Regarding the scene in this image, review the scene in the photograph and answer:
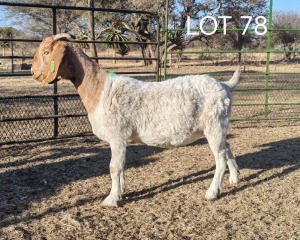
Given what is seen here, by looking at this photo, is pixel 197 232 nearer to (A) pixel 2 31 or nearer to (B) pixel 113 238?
(B) pixel 113 238

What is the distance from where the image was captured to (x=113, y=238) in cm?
356

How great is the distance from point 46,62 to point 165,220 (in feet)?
6.51

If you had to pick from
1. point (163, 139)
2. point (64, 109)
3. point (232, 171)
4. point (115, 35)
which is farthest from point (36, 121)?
point (115, 35)

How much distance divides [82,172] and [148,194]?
1.19m

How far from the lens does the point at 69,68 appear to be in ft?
14.2

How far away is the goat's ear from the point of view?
13.6 ft

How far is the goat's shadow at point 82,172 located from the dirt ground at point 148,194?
0.04ft

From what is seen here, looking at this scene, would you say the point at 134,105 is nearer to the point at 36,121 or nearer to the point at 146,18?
the point at 36,121

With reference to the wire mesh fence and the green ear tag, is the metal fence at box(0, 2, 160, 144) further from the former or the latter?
the green ear tag

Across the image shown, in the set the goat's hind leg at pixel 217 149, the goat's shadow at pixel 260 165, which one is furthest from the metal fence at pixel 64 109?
the goat's hind leg at pixel 217 149

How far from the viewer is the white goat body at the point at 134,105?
14.0 ft

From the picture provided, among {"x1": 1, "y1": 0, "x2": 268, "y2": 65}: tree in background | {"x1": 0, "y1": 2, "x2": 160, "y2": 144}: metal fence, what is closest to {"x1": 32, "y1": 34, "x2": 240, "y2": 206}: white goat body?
{"x1": 0, "y1": 2, "x2": 160, "y2": 144}: metal fence

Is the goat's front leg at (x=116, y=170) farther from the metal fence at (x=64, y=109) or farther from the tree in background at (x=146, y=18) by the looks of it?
the tree in background at (x=146, y=18)

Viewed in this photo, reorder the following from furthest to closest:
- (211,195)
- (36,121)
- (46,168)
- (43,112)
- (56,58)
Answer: (43,112), (36,121), (46,168), (211,195), (56,58)
